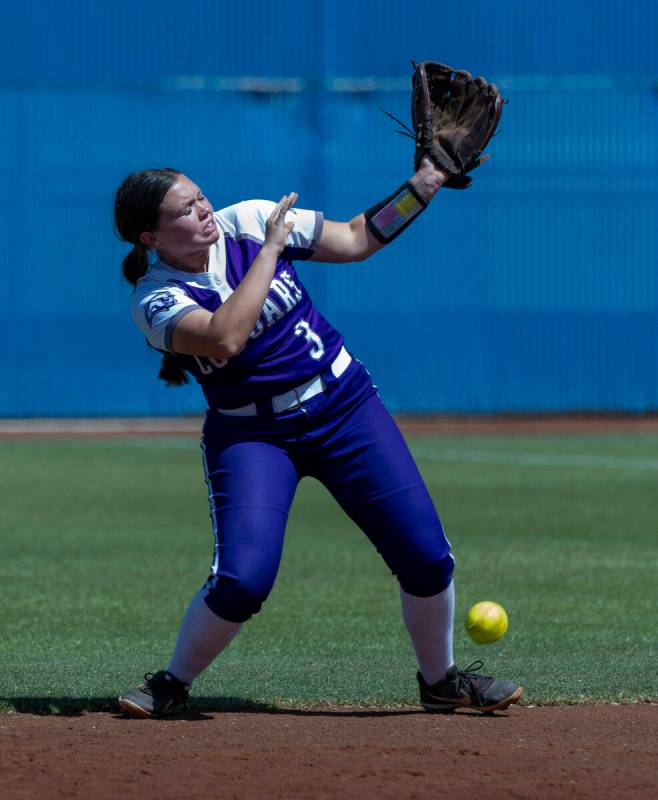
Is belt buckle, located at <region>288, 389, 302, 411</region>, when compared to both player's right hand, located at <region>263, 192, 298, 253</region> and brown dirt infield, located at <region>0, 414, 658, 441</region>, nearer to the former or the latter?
player's right hand, located at <region>263, 192, 298, 253</region>

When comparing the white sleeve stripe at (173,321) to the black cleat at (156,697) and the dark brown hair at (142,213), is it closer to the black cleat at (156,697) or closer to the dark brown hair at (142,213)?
the dark brown hair at (142,213)

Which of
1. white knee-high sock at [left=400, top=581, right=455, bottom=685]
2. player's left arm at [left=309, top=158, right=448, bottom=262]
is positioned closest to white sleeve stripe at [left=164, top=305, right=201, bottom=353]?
player's left arm at [left=309, top=158, right=448, bottom=262]

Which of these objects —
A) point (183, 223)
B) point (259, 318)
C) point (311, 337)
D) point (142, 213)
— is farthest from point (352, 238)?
point (142, 213)

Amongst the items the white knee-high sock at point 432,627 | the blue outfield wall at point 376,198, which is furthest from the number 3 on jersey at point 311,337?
the blue outfield wall at point 376,198

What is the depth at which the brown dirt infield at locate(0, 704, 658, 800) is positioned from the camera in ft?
13.6

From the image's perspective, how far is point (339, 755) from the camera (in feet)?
14.8

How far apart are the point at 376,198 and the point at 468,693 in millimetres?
16728

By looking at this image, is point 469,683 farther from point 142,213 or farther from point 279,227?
point 142,213

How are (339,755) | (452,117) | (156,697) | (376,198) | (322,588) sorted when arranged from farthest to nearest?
(376,198) → (322,588) → (452,117) → (156,697) → (339,755)

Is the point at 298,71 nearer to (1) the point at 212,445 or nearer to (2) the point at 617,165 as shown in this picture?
(2) the point at 617,165

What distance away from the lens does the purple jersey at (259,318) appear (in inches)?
199

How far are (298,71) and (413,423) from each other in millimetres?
5337

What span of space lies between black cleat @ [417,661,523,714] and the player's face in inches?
66.4

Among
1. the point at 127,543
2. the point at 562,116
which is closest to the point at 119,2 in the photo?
the point at 562,116
